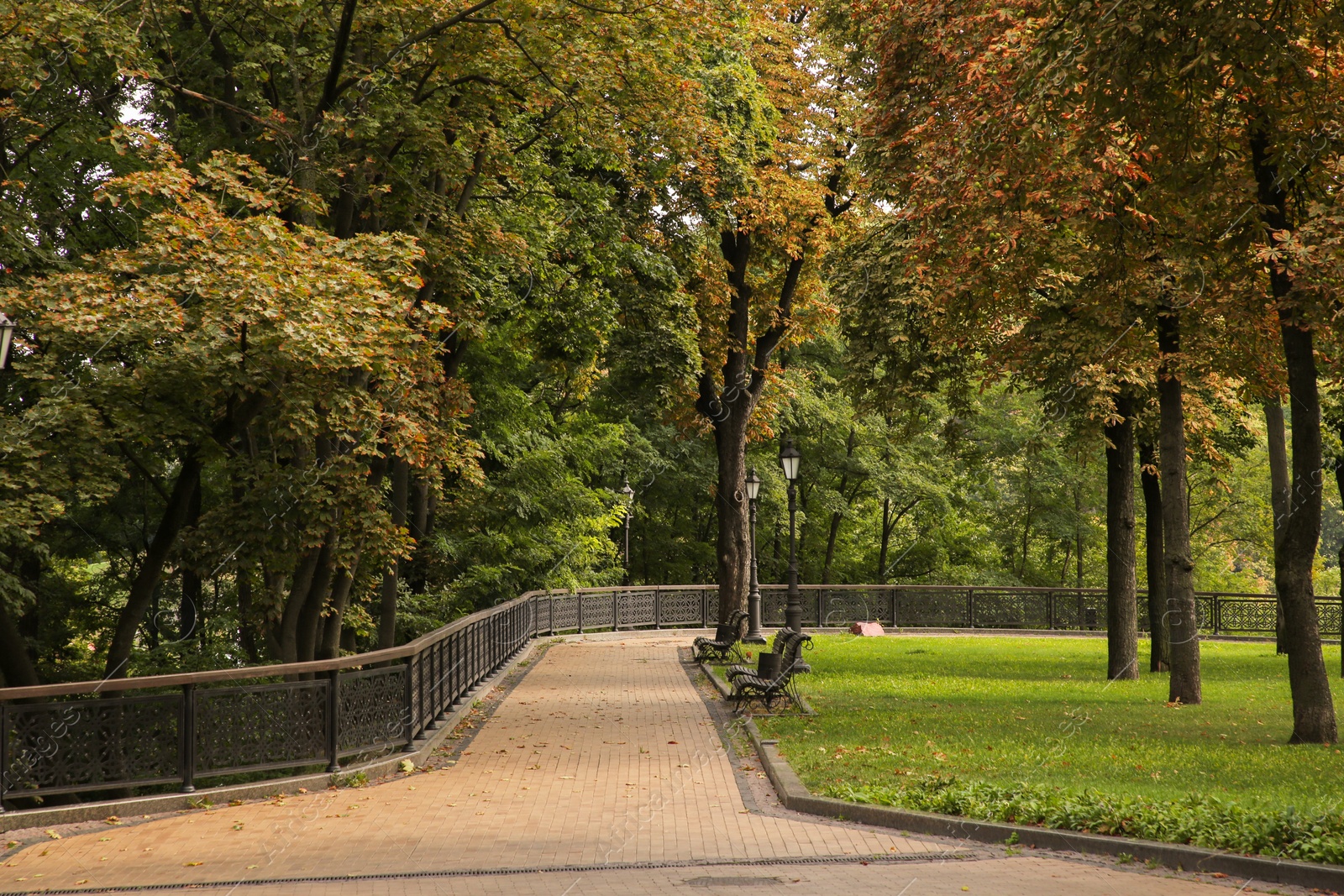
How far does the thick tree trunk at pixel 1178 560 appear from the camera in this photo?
16.2 metres

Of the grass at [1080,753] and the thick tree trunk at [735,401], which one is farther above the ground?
the thick tree trunk at [735,401]

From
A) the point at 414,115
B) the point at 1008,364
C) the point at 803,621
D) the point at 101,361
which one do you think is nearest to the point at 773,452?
the point at 803,621

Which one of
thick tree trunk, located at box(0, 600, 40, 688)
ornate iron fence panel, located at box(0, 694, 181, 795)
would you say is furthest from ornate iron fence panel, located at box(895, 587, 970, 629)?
ornate iron fence panel, located at box(0, 694, 181, 795)

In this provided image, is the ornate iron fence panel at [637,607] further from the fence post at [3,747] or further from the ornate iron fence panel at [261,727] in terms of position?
the fence post at [3,747]

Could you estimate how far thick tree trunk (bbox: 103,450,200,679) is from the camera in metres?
13.0

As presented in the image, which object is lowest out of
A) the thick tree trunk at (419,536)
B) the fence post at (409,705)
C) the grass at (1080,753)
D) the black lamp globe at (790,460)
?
the grass at (1080,753)

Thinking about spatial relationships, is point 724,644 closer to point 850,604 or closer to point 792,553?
point 792,553

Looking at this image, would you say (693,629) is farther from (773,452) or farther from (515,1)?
(515,1)

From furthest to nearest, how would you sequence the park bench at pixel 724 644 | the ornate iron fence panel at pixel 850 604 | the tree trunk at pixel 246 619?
the ornate iron fence panel at pixel 850 604 → the park bench at pixel 724 644 → the tree trunk at pixel 246 619

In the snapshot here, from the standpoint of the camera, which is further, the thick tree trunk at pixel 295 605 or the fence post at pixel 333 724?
the thick tree trunk at pixel 295 605

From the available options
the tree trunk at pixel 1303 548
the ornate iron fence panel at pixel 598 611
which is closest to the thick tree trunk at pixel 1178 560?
the tree trunk at pixel 1303 548

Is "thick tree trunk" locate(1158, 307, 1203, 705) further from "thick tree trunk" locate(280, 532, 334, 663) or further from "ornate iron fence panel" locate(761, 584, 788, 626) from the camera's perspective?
"ornate iron fence panel" locate(761, 584, 788, 626)

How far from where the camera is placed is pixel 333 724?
11.2 meters

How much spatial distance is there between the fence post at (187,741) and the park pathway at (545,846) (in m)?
0.39
